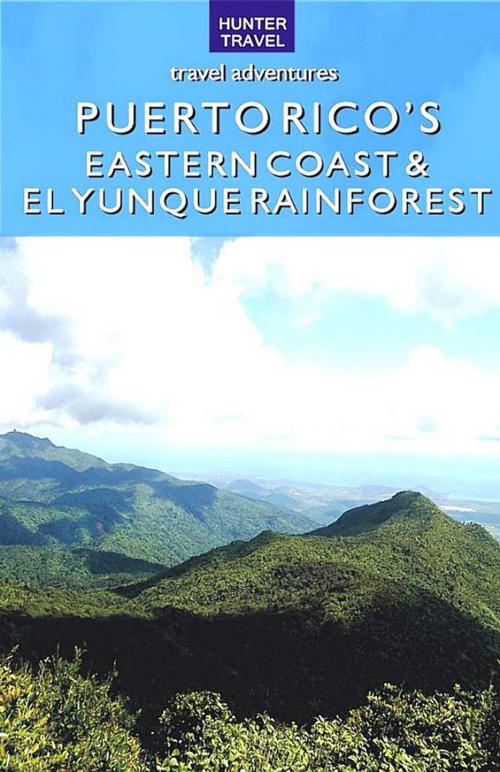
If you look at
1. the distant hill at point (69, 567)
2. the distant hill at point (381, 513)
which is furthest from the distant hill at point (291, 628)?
the distant hill at point (69, 567)

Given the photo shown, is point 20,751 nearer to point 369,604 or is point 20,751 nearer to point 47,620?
point 47,620

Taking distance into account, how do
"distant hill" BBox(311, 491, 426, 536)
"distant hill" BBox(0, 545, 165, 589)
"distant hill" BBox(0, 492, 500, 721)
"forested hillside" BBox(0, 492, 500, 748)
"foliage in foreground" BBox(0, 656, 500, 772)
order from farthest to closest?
"distant hill" BBox(0, 545, 165, 589)
"distant hill" BBox(311, 491, 426, 536)
"distant hill" BBox(0, 492, 500, 721)
"forested hillside" BBox(0, 492, 500, 748)
"foliage in foreground" BBox(0, 656, 500, 772)

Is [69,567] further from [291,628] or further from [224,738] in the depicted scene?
[224,738]

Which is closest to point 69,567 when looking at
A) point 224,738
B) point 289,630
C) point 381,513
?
point 381,513

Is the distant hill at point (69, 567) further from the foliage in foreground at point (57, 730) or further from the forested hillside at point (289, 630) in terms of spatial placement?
the foliage in foreground at point (57, 730)

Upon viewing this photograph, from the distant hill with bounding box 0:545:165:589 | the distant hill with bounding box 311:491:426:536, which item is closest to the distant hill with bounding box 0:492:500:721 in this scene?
the distant hill with bounding box 311:491:426:536

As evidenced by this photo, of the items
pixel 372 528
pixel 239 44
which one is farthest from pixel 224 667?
pixel 372 528

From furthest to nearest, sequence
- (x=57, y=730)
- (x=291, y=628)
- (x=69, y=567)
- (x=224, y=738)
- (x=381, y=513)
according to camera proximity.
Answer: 1. (x=69, y=567)
2. (x=381, y=513)
3. (x=291, y=628)
4. (x=57, y=730)
5. (x=224, y=738)

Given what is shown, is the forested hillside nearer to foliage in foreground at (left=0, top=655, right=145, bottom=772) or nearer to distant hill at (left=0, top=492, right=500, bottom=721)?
distant hill at (left=0, top=492, right=500, bottom=721)
